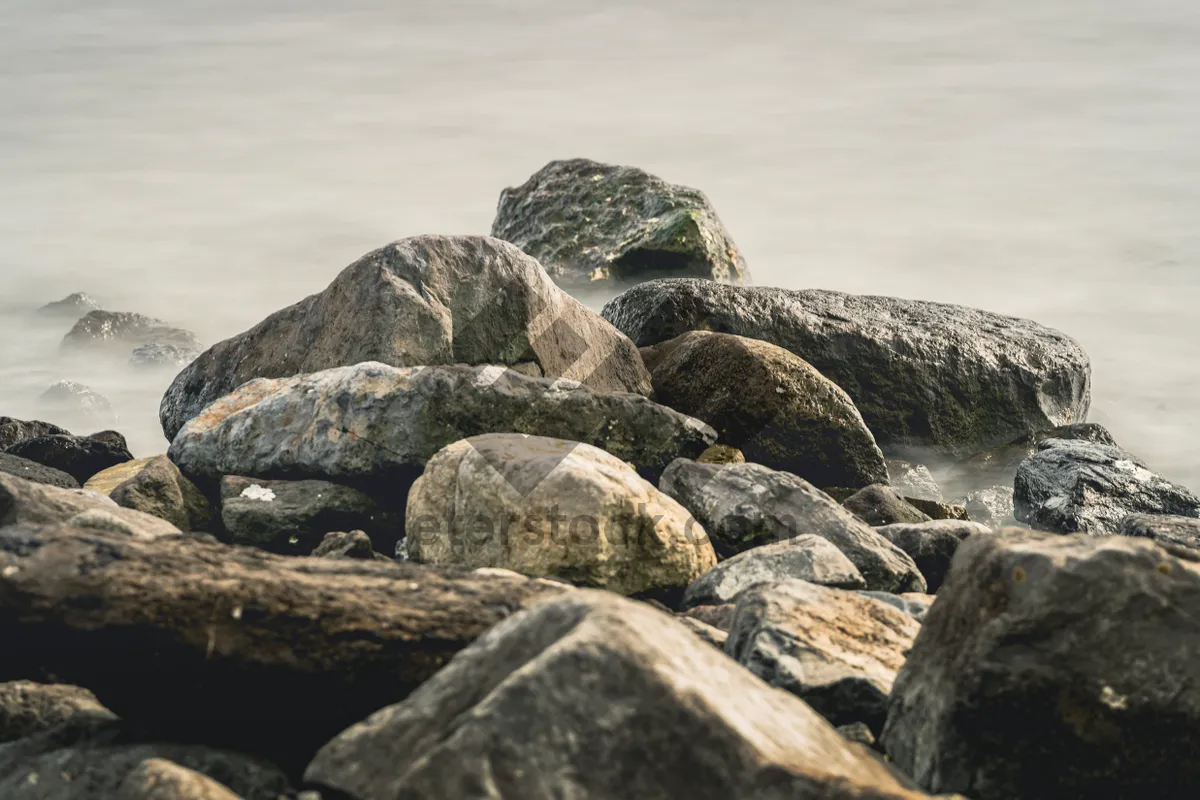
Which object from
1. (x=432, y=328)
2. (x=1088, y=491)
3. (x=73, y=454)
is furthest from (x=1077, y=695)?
(x=73, y=454)

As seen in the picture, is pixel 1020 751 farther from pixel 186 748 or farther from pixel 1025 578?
pixel 186 748

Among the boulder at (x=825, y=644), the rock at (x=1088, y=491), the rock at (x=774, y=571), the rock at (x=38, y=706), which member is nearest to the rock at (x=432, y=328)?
the rock at (x=1088, y=491)

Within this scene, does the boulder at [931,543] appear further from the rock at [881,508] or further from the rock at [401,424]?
the rock at [401,424]

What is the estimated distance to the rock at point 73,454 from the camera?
360 inches

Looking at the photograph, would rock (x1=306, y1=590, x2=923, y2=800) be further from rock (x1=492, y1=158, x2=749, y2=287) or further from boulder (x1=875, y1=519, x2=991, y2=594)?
rock (x1=492, y1=158, x2=749, y2=287)

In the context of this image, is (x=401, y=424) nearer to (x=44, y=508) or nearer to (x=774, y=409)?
(x=44, y=508)

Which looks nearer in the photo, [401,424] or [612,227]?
[401,424]

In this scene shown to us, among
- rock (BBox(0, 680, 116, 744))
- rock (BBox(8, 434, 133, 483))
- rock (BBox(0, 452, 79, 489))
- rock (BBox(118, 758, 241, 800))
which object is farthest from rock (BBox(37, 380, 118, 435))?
rock (BBox(118, 758, 241, 800))

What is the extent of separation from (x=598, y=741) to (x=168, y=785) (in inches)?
44.3

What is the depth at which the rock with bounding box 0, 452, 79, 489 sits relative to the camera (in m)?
8.23

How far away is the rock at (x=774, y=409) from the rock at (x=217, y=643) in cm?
600

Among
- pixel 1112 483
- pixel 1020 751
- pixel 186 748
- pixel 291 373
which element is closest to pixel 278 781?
pixel 186 748

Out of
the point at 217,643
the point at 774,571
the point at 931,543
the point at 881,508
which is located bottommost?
the point at 881,508

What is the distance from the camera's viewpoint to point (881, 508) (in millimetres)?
8547
